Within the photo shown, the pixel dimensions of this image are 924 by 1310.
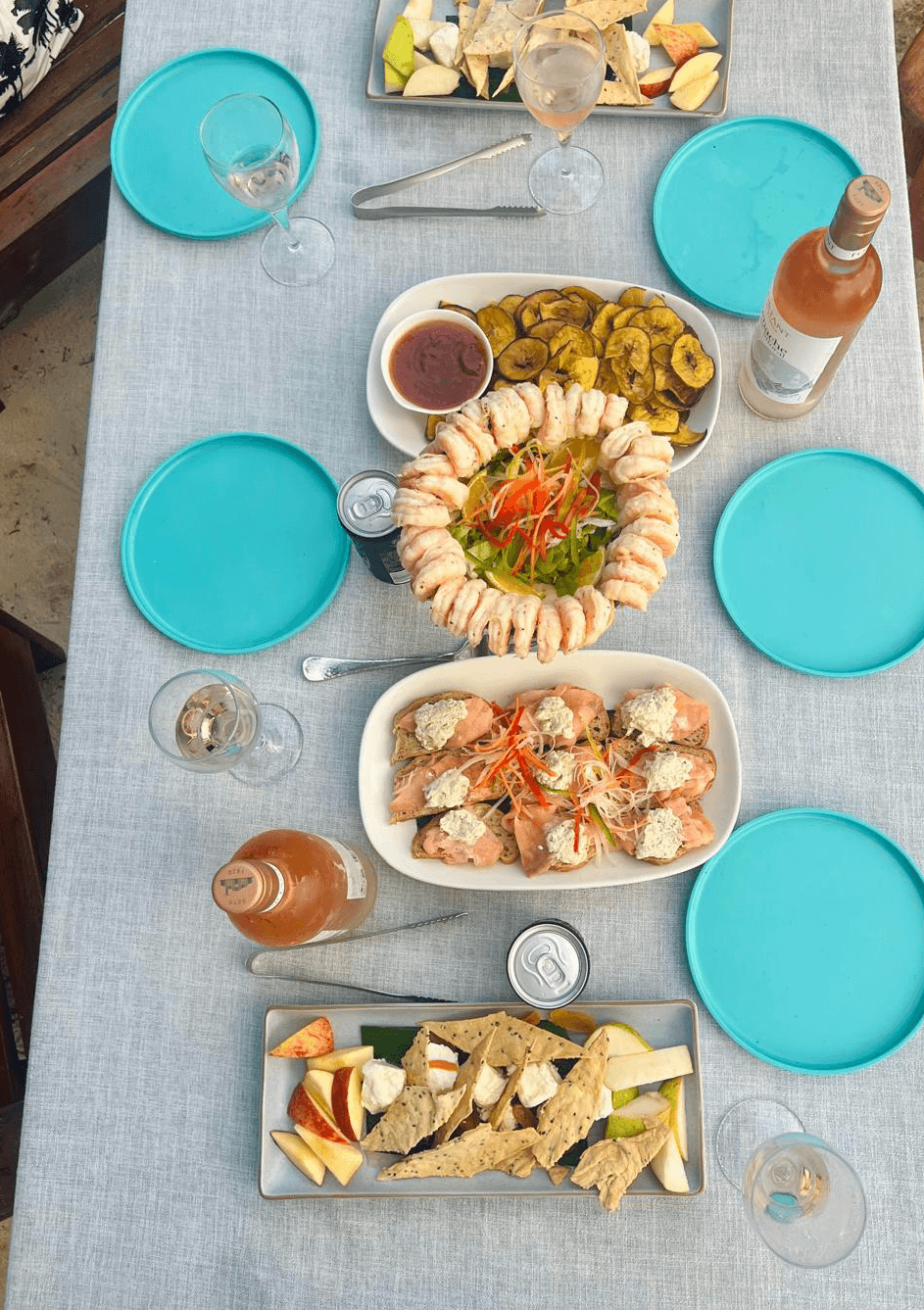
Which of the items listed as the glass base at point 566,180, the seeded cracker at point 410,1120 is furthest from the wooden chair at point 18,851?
the glass base at point 566,180

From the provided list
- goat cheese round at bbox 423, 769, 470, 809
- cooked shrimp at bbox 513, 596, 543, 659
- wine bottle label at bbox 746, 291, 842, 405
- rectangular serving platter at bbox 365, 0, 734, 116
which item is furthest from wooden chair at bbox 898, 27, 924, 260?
→ goat cheese round at bbox 423, 769, 470, 809

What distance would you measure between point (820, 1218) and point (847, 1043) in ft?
0.77

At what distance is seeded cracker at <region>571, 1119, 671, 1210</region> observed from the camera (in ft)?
4.25

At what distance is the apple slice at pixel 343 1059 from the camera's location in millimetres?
1387

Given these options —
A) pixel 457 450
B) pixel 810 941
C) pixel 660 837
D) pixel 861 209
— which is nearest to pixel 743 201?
pixel 861 209

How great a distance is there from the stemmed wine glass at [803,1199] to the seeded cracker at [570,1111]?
218 mm

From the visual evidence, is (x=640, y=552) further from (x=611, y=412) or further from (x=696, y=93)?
(x=696, y=93)

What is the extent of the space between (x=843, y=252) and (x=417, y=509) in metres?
0.60

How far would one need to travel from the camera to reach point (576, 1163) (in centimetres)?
133

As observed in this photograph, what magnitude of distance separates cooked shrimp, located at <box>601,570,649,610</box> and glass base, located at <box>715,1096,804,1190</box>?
2.40ft

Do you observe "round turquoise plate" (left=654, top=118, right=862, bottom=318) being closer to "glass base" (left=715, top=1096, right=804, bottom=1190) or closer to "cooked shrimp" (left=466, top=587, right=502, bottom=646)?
"cooked shrimp" (left=466, top=587, right=502, bottom=646)

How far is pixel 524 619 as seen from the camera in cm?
117

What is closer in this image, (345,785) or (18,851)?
(345,785)

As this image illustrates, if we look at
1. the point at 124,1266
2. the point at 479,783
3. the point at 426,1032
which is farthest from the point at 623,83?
the point at 124,1266
